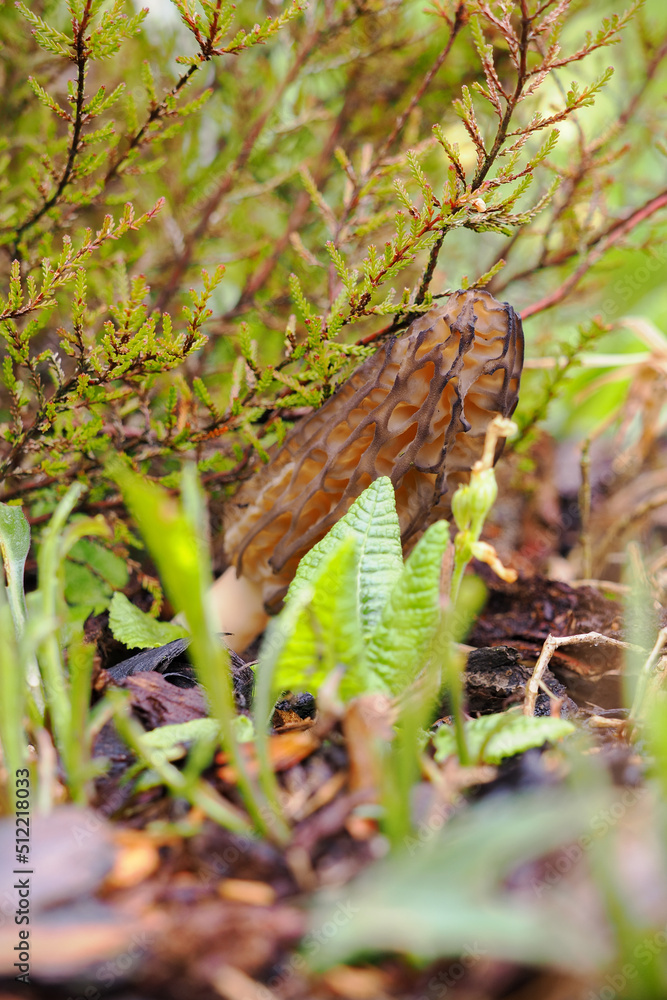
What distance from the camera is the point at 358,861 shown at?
0.53 metres

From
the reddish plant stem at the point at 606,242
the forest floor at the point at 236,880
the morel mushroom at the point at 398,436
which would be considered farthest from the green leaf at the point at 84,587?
the reddish plant stem at the point at 606,242

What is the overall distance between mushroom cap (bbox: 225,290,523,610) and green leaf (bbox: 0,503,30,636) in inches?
16.8

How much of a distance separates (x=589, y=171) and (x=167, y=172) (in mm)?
1128

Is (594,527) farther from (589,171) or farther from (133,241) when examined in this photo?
(133,241)

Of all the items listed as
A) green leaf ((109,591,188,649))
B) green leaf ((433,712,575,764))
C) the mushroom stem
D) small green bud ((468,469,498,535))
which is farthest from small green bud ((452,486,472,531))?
the mushroom stem

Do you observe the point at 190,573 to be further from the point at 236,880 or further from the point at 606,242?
the point at 606,242

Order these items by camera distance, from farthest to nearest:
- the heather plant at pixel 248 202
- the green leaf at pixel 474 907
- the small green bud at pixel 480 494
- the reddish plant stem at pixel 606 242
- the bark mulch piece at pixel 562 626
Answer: the reddish plant stem at pixel 606 242, the bark mulch piece at pixel 562 626, the heather plant at pixel 248 202, the small green bud at pixel 480 494, the green leaf at pixel 474 907

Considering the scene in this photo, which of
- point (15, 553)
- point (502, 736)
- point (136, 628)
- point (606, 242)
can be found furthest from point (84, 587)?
point (606, 242)

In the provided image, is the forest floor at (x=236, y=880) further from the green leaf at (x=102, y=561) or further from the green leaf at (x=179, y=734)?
the green leaf at (x=102, y=561)

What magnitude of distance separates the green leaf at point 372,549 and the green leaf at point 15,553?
33 cm

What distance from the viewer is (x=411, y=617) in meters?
0.72

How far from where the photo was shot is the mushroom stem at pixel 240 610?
1.28 metres

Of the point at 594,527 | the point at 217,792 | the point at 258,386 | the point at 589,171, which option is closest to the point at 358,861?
the point at 217,792

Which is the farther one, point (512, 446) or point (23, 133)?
point (23, 133)
